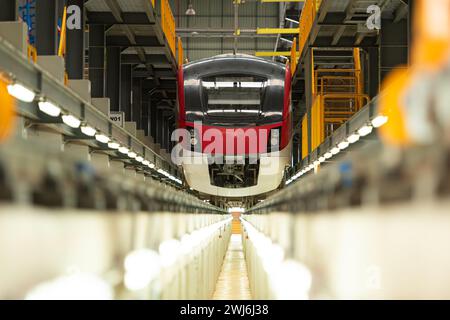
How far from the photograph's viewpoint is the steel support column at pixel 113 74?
17.3 meters

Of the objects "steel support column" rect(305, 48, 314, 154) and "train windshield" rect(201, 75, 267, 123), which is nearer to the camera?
"train windshield" rect(201, 75, 267, 123)

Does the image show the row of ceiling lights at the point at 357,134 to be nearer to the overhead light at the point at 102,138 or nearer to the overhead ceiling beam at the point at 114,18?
the overhead light at the point at 102,138

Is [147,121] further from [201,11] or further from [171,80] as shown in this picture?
[201,11]

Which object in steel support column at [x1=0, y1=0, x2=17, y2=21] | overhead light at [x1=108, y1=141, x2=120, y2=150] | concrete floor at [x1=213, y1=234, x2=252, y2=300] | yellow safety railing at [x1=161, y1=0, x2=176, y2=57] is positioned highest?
yellow safety railing at [x1=161, y1=0, x2=176, y2=57]

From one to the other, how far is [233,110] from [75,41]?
314 centimetres

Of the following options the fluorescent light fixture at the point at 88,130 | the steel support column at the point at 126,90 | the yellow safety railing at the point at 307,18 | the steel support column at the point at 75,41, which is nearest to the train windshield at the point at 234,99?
the yellow safety railing at the point at 307,18

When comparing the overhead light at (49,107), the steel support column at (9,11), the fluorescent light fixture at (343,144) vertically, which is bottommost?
the fluorescent light fixture at (343,144)

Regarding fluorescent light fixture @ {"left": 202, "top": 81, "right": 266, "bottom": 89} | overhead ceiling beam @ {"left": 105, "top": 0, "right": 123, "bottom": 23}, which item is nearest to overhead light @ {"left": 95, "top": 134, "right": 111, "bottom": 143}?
fluorescent light fixture @ {"left": 202, "top": 81, "right": 266, "bottom": 89}

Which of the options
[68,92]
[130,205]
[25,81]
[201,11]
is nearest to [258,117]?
[68,92]

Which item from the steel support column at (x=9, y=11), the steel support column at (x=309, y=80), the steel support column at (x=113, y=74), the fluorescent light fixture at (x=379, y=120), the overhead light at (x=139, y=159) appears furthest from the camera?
the steel support column at (x=113, y=74)

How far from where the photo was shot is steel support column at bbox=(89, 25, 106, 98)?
1533cm

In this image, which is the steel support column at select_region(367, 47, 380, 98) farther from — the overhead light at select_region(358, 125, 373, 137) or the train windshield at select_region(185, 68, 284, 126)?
the overhead light at select_region(358, 125, 373, 137)

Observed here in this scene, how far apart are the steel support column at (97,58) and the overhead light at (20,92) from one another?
26.4ft

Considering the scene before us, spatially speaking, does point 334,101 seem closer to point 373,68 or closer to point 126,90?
point 373,68
